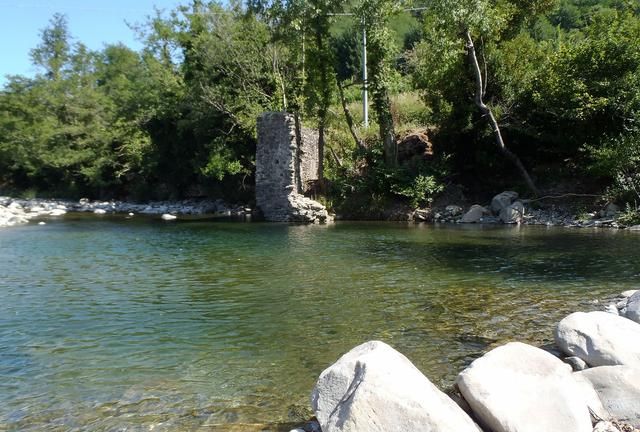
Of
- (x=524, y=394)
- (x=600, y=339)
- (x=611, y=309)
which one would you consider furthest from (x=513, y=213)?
(x=524, y=394)

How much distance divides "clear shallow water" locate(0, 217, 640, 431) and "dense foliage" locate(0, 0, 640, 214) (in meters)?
6.97

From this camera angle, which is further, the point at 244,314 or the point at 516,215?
the point at 516,215

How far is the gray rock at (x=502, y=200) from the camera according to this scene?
21406mm

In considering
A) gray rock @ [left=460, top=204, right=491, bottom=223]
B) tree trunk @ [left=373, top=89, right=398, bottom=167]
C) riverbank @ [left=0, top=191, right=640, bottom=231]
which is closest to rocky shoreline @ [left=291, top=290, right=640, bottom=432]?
riverbank @ [left=0, top=191, right=640, bottom=231]

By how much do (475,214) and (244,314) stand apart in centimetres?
1551

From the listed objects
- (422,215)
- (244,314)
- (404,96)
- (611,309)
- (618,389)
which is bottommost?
(244,314)

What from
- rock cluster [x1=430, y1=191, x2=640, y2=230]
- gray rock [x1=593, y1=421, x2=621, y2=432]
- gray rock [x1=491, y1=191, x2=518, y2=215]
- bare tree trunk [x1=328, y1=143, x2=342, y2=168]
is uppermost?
bare tree trunk [x1=328, y1=143, x2=342, y2=168]

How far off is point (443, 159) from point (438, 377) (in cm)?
1919

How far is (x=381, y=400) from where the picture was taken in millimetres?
3736

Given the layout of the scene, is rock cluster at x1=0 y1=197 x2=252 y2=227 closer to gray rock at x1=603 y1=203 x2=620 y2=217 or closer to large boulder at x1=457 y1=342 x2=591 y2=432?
gray rock at x1=603 y1=203 x2=620 y2=217

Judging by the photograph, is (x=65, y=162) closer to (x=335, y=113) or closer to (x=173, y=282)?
(x=335, y=113)

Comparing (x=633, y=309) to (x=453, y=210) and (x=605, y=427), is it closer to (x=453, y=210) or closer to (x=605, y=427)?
(x=605, y=427)

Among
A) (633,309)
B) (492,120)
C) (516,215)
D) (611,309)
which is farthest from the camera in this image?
(492,120)

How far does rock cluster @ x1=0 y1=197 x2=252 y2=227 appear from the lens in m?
28.3
